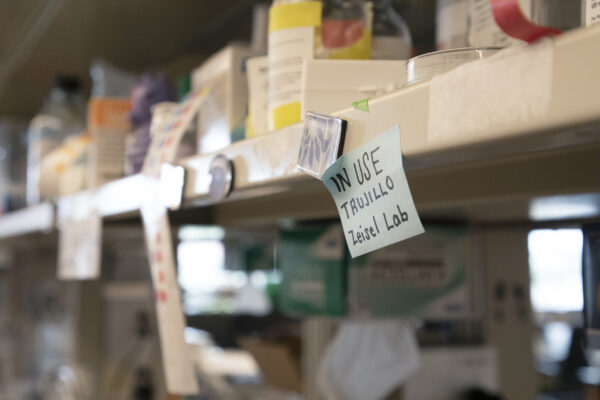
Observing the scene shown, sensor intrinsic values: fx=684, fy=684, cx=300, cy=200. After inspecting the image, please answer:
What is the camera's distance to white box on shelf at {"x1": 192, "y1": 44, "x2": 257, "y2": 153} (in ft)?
2.91

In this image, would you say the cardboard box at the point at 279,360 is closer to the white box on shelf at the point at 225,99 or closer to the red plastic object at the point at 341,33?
the white box on shelf at the point at 225,99

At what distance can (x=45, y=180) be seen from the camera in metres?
1.48

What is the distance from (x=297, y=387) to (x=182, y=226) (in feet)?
1.37

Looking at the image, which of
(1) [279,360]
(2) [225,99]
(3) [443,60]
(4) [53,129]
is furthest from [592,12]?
(4) [53,129]

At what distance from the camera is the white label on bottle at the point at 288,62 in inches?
26.5

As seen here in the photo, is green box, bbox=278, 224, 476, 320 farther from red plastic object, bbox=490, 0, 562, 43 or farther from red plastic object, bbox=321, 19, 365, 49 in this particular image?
red plastic object, bbox=490, 0, 562, 43

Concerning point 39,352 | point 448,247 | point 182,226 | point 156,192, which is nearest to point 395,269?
point 448,247

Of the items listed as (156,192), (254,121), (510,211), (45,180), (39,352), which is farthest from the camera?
(39,352)

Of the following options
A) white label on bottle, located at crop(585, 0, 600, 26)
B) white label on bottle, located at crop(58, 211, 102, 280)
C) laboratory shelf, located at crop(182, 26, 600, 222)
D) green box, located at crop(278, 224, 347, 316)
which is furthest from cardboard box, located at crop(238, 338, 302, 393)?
white label on bottle, located at crop(585, 0, 600, 26)

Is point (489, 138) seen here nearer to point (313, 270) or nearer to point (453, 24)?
point (453, 24)

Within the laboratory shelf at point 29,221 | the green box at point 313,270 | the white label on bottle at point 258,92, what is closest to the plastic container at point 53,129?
the laboratory shelf at point 29,221

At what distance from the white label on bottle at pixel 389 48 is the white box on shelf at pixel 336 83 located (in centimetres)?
9

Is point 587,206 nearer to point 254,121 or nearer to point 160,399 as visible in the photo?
point 254,121

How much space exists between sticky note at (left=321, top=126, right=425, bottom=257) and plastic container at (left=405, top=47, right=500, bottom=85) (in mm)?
74
